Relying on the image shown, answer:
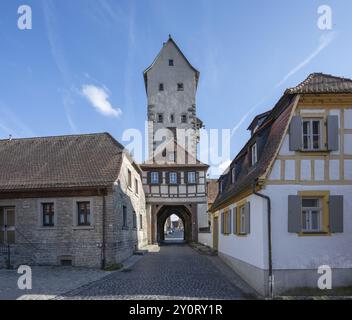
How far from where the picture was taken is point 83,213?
17.5 metres

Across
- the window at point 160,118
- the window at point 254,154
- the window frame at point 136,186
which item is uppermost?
the window at point 160,118

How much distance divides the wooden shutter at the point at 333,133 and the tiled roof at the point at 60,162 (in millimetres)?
9619

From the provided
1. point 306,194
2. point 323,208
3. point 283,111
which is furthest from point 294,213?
point 283,111

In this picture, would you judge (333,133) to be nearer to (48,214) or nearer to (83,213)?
→ (83,213)

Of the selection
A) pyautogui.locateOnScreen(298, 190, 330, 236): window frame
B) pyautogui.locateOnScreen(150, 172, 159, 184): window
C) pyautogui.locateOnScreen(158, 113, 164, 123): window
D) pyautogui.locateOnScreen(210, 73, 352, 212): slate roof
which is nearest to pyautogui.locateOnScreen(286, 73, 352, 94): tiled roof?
pyautogui.locateOnScreen(210, 73, 352, 212): slate roof

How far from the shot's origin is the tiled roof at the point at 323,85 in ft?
35.6

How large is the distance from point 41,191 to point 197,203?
57.1 ft

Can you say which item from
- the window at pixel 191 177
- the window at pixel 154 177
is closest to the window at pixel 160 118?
the window at pixel 154 177

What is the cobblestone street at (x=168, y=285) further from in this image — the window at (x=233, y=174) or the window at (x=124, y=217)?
the window at (x=233, y=174)

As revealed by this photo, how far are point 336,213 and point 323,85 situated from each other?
3.78 m

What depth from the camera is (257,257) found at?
1121 cm

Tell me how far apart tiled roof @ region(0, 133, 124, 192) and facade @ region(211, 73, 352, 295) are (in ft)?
27.5
